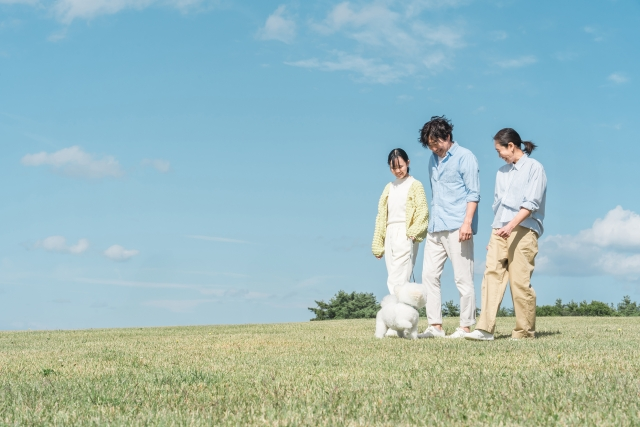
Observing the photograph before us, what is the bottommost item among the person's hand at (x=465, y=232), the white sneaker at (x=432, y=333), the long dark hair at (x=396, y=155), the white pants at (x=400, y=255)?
the white sneaker at (x=432, y=333)

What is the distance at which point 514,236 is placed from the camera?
811 centimetres

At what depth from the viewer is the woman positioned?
26.1 ft

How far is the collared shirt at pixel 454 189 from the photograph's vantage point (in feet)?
27.3

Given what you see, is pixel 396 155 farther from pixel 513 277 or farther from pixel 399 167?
pixel 513 277

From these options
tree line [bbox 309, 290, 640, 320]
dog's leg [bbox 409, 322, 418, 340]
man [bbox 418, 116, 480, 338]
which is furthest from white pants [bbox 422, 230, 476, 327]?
tree line [bbox 309, 290, 640, 320]

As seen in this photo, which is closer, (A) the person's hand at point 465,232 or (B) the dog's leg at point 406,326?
(B) the dog's leg at point 406,326

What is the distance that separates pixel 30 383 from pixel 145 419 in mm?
1892

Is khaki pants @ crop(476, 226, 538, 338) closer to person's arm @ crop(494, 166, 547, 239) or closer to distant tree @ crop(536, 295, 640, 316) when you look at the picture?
person's arm @ crop(494, 166, 547, 239)

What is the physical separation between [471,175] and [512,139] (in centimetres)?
68

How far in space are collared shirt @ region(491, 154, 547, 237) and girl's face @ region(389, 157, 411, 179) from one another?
51.4 inches

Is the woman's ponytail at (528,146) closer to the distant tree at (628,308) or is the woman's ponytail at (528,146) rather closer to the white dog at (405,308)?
the white dog at (405,308)

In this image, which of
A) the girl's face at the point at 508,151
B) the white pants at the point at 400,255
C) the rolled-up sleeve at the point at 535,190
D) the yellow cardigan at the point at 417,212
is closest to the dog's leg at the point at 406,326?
the white pants at the point at 400,255

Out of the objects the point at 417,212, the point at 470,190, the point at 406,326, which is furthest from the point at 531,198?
the point at 406,326

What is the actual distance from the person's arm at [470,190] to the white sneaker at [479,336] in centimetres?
118
